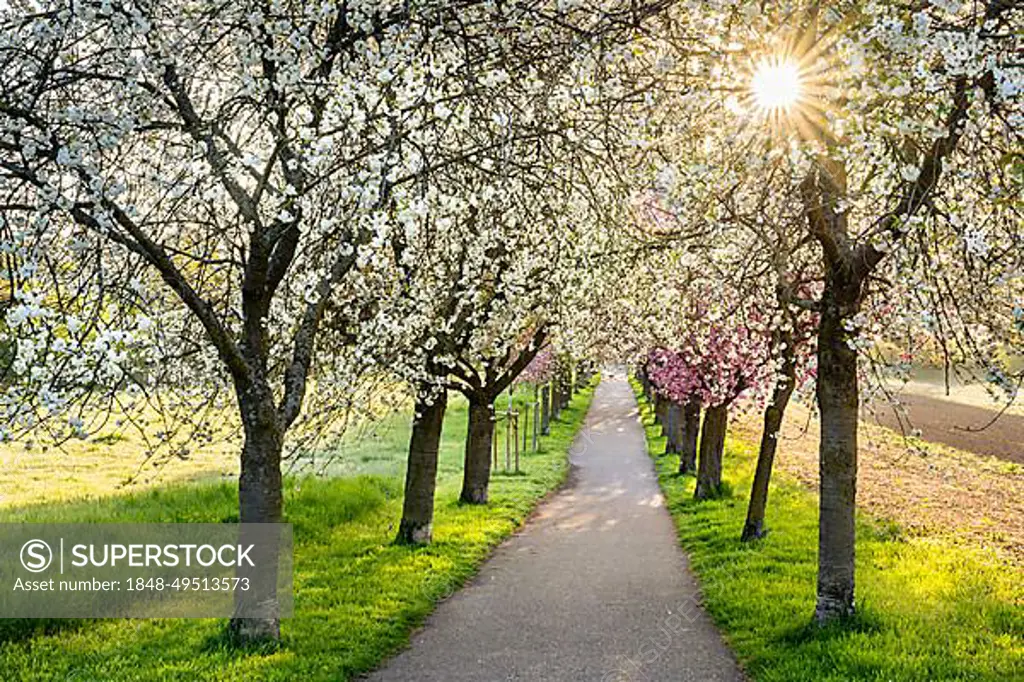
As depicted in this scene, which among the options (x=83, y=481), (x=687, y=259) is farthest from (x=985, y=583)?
(x=83, y=481)

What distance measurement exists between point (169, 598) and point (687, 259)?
8.70m

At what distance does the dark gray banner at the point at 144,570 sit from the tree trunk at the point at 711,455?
35.3 ft

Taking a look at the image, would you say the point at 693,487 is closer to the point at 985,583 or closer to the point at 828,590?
the point at 985,583

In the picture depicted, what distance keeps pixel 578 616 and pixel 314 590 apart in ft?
12.0

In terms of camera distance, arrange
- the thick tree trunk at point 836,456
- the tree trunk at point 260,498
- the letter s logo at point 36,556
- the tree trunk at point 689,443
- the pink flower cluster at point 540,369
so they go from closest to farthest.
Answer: the tree trunk at point 260,498 < the thick tree trunk at point 836,456 < the letter s logo at point 36,556 < the tree trunk at point 689,443 < the pink flower cluster at point 540,369

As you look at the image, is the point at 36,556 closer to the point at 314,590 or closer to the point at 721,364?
the point at 314,590

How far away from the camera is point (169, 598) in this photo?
11773 millimetres

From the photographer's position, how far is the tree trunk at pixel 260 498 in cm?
925

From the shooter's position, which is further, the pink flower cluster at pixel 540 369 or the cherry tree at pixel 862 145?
the pink flower cluster at pixel 540 369

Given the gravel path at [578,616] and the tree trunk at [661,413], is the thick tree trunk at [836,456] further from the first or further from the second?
the tree trunk at [661,413]

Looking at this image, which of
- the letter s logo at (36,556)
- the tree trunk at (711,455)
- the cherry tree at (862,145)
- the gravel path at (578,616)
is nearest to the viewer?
the cherry tree at (862,145)

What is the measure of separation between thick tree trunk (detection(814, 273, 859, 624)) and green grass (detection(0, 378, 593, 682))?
502cm

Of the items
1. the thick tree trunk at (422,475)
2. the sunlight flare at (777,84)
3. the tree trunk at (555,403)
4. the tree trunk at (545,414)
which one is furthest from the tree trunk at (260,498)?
the tree trunk at (555,403)

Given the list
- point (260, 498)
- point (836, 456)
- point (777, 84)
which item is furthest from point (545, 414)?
point (777, 84)
